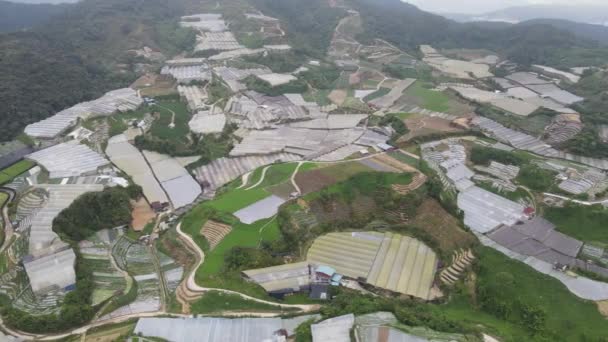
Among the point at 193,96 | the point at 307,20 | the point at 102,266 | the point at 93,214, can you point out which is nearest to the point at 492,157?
the point at 102,266

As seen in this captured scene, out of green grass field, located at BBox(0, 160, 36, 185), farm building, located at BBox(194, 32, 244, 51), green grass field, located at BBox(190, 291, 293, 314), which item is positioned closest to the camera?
green grass field, located at BBox(190, 291, 293, 314)

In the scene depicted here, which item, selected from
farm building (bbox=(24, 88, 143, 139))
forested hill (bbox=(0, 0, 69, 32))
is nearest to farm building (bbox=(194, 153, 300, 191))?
farm building (bbox=(24, 88, 143, 139))

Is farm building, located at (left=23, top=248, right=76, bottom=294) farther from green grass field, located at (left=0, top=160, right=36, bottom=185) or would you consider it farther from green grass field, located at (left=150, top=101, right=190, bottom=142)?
green grass field, located at (left=150, top=101, right=190, bottom=142)

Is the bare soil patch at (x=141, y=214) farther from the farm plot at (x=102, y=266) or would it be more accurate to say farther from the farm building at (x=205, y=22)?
the farm building at (x=205, y=22)

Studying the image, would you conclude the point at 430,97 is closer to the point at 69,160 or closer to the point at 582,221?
the point at 582,221

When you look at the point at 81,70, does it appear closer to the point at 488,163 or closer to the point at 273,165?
the point at 273,165

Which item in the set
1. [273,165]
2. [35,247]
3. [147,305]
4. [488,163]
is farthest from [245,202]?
[488,163]
